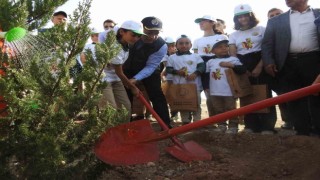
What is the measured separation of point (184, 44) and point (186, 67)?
1.14 ft

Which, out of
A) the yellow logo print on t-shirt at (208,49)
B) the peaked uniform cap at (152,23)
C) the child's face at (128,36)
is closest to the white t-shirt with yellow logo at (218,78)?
the yellow logo print on t-shirt at (208,49)

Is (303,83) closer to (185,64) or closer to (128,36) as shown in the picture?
(185,64)

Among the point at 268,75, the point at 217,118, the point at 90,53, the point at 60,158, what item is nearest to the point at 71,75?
the point at 90,53

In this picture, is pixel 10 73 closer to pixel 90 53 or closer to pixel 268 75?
pixel 90 53

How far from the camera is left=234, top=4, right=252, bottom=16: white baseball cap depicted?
14.7 ft

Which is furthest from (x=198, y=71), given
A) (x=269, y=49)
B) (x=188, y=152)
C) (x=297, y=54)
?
(x=188, y=152)

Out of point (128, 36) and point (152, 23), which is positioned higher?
point (152, 23)

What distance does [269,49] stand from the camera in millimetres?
4254

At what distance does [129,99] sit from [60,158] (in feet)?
9.31

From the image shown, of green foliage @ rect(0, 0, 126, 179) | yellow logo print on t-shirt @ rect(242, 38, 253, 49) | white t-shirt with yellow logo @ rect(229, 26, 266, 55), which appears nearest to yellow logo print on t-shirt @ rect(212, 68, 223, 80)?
white t-shirt with yellow logo @ rect(229, 26, 266, 55)

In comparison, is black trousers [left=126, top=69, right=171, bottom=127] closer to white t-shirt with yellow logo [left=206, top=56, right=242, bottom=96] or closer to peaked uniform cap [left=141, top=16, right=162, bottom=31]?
peaked uniform cap [left=141, top=16, right=162, bottom=31]

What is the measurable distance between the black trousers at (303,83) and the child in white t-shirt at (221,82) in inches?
25.9


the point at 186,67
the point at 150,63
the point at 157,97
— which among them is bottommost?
the point at 157,97

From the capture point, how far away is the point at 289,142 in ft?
12.4
